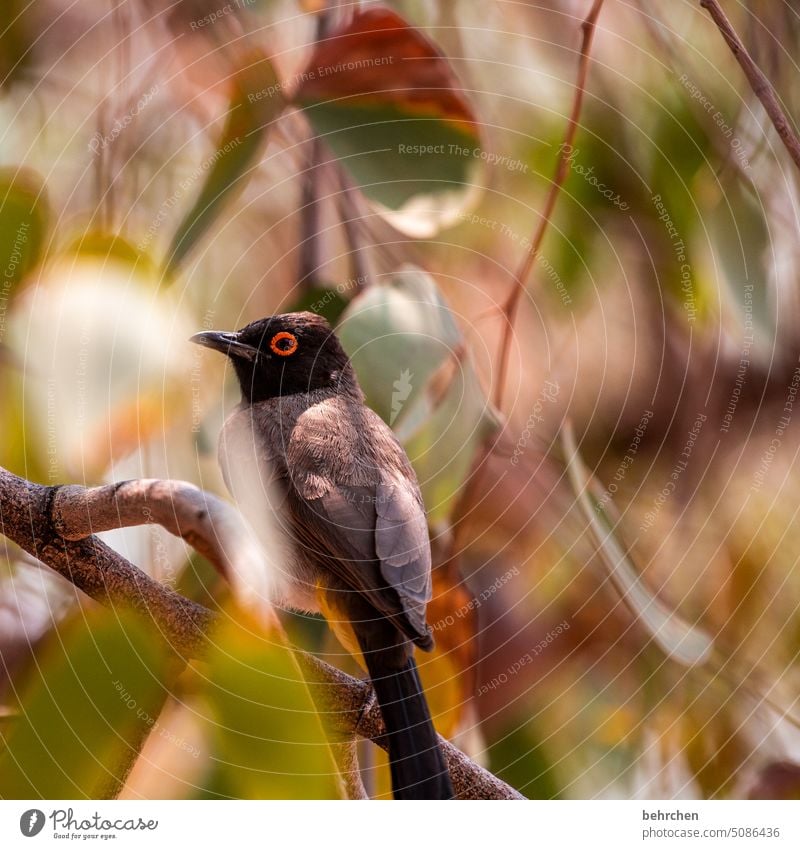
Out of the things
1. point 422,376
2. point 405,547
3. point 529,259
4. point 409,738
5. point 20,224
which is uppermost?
point 20,224


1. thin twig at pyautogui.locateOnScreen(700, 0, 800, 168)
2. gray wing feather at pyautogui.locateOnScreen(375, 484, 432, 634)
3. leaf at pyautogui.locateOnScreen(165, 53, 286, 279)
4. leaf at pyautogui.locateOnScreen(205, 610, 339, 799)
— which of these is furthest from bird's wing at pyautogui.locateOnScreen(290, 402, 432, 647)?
thin twig at pyautogui.locateOnScreen(700, 0, 800, 168)

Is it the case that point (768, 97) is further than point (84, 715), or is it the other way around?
point (768, 97)

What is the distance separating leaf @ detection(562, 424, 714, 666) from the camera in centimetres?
101

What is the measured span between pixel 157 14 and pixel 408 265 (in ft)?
1.36

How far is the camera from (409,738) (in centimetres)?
86

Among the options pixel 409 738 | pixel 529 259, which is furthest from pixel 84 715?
pixel 529 259

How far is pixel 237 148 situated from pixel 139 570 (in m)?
0.48

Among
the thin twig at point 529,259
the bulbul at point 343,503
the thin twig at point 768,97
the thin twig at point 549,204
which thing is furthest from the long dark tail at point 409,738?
the thin twig at point 768,97

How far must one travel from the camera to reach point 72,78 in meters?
0.96

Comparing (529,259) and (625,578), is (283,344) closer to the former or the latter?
(529,259)

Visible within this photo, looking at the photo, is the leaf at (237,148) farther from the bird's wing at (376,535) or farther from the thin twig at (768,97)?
the thin twig at (768,97)

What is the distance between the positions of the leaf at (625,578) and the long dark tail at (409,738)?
0.95 ft

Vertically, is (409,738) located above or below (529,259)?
below

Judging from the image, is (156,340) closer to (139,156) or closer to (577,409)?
(139,156)
